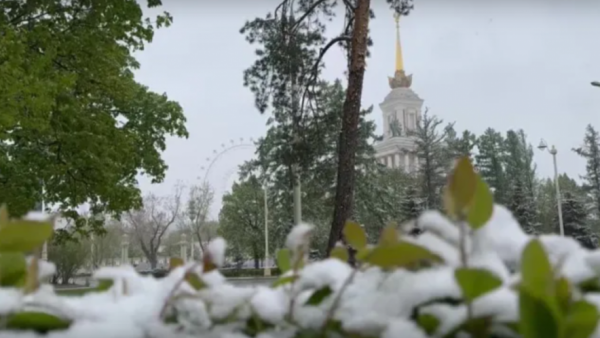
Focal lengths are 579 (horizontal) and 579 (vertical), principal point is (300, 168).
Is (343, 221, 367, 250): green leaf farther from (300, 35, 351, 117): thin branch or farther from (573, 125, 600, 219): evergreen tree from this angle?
(573, 125, 600, 219): evergreen tree

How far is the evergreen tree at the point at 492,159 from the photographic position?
3522 cm

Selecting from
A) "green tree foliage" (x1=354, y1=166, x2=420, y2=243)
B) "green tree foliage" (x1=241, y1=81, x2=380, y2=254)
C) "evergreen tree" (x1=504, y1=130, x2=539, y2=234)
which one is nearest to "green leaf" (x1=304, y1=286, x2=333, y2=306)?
"green tree foliage" (x1=241, y1=81, x2=380, y2=254)

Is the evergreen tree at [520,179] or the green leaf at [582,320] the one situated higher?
the evergreen tree at [520,179]

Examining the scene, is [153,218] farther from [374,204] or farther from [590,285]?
[590,285]

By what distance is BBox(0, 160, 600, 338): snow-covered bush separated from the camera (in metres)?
0.48

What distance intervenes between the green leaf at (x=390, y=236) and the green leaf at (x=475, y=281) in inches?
3.3

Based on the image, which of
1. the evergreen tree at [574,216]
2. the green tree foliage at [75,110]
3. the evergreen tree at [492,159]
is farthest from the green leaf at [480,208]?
the evergreen tree at [492,159]

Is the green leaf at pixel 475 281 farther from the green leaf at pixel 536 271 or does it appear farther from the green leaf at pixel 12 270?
the green leaf at pixel 12 270

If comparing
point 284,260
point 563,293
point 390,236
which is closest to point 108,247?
point 284,260

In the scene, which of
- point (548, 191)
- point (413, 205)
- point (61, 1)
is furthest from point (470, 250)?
point (548, 191)

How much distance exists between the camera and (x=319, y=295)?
0.62 m

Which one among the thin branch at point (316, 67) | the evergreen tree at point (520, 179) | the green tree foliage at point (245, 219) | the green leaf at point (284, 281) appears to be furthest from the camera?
the green tree foliage at point (245, 219)

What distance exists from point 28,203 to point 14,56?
3.17 m

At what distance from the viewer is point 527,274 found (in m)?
0.48
